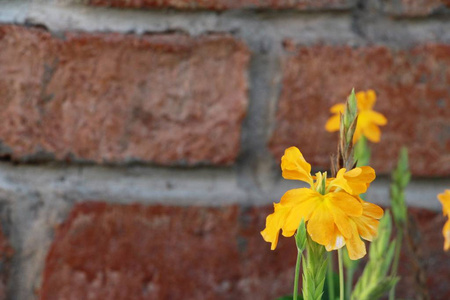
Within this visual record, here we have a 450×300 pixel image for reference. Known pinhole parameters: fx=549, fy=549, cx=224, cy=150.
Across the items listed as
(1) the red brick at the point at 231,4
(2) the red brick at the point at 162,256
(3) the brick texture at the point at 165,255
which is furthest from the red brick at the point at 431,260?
(1) the red brick at the point at 231,4

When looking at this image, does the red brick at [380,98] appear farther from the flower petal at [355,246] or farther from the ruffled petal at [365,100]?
the flower petal at [355,246]

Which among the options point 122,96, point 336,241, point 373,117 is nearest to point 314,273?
point 336,241

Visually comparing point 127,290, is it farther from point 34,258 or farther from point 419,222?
point 419,222

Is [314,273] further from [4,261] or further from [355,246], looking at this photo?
[4,261]

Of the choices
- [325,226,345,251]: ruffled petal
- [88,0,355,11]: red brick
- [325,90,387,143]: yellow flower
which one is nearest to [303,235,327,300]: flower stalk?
[325,226,345,251]: ruffled petal

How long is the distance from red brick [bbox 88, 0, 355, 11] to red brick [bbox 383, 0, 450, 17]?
0.16 ft

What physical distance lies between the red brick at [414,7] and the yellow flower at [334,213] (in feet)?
1.28

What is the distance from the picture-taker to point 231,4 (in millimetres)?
635

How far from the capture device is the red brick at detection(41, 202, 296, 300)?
0.63 metres

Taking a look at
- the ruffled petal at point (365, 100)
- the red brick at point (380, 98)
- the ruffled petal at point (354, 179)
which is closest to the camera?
the ruffled petal at point (354, 179)

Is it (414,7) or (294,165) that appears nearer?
(294,165)

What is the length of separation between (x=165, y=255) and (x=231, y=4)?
1.00 feet

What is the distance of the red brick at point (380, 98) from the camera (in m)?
0.65

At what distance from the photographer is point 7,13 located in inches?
24.5
